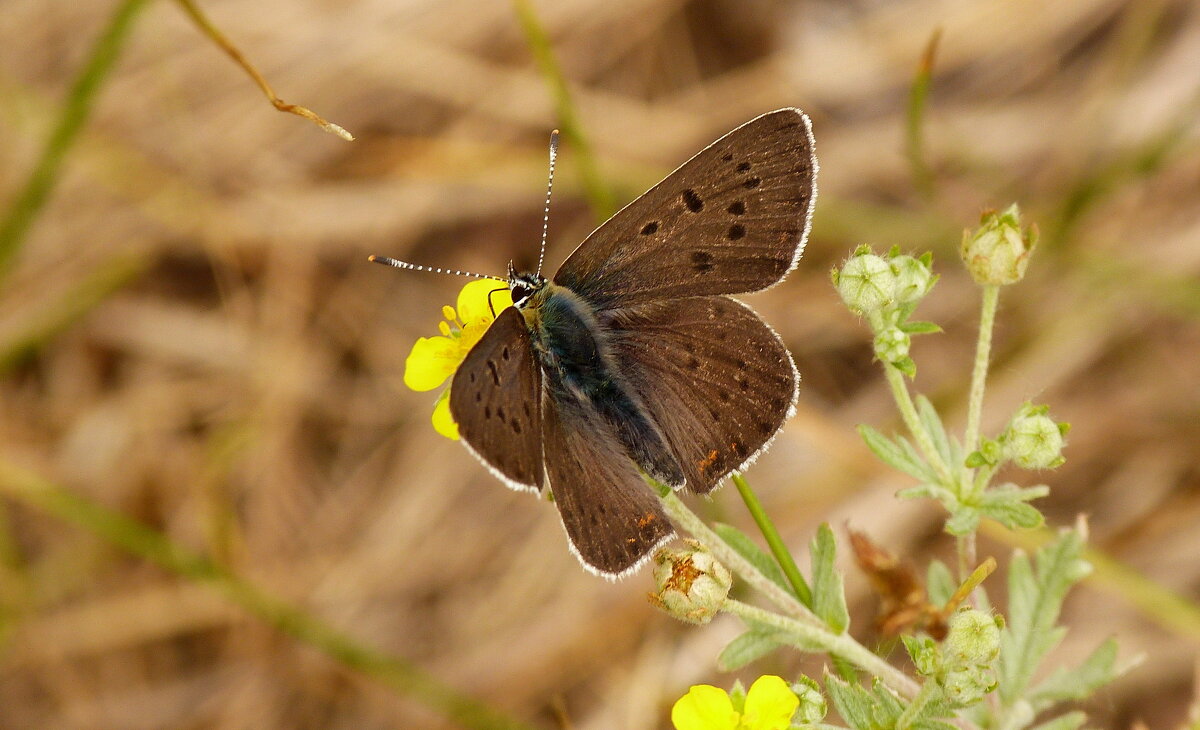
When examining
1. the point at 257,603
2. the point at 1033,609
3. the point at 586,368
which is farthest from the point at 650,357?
the point at 257,603

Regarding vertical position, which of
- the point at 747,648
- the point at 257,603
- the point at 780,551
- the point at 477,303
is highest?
the point at 477,303

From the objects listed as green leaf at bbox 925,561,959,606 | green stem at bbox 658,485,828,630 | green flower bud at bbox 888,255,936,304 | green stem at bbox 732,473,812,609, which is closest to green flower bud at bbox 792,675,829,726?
green stem at bbox 658,485,828,630

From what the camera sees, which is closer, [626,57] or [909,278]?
[909,278]

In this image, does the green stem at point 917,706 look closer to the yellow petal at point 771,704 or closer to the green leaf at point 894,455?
the yellow petal at point 771,704

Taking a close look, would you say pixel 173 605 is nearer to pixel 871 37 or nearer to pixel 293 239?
pixel 293 239

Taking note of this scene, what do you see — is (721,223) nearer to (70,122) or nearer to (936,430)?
(936,430)

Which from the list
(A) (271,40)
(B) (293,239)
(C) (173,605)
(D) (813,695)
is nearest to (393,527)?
(C) (173,605)

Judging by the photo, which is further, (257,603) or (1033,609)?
(257,603)
